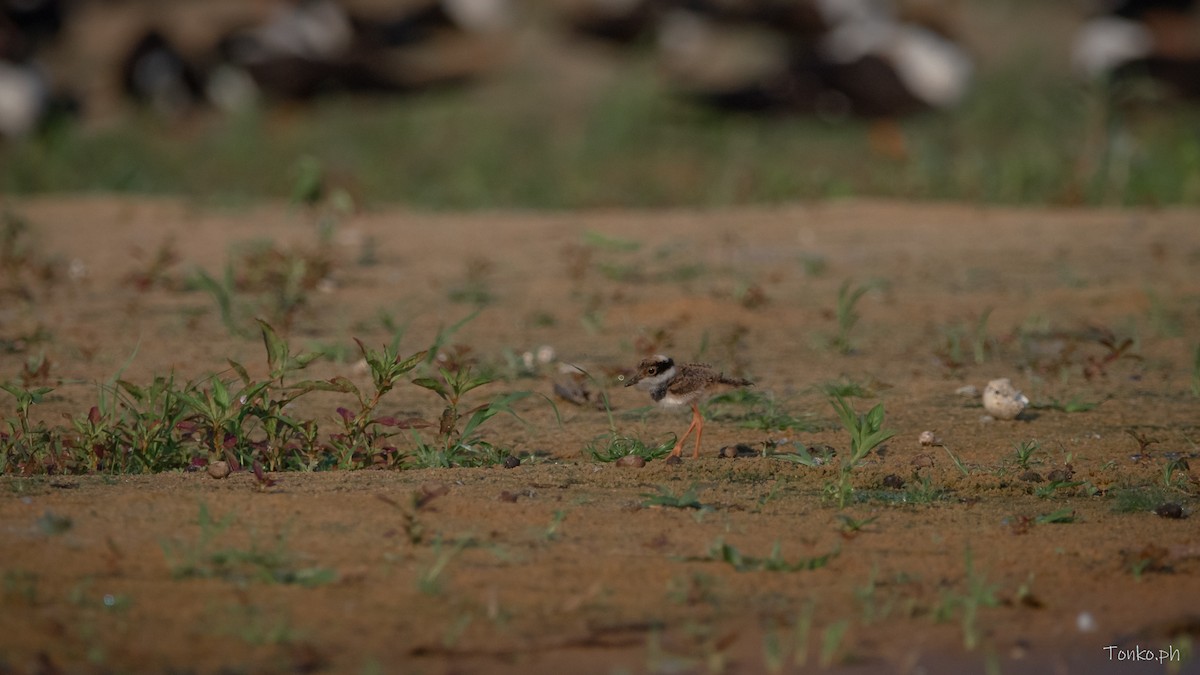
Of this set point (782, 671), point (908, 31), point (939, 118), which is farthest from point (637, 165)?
point (782, 671)

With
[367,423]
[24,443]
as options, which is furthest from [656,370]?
[24,443]

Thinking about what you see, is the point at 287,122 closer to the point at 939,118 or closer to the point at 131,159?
the point at 131,159

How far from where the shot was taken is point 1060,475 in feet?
11.2

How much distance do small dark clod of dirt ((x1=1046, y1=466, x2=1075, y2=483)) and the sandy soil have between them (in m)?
0.06

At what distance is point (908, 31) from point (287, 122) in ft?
16.2

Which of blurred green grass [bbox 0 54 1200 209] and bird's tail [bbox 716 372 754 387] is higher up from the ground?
blurred green grass [bbox 0 54 1200 209]

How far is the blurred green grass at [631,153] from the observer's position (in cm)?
787

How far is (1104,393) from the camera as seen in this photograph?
4.20m

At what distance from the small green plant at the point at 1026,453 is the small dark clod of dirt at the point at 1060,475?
0.07m

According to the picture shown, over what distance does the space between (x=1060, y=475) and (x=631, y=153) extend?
6.21 meters

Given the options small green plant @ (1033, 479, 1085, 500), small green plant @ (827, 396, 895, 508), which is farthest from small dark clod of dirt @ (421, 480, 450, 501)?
small green plant @ (1033, 479, 1085, 500)

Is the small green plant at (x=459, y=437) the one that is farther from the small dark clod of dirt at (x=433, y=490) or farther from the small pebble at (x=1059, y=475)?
the small pebble at (x=1059, y=475)

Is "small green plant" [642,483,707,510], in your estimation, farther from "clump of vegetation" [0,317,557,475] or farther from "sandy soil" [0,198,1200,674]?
"clump of vegetation" [0,317,557,475]

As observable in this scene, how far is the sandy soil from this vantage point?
254 cm
